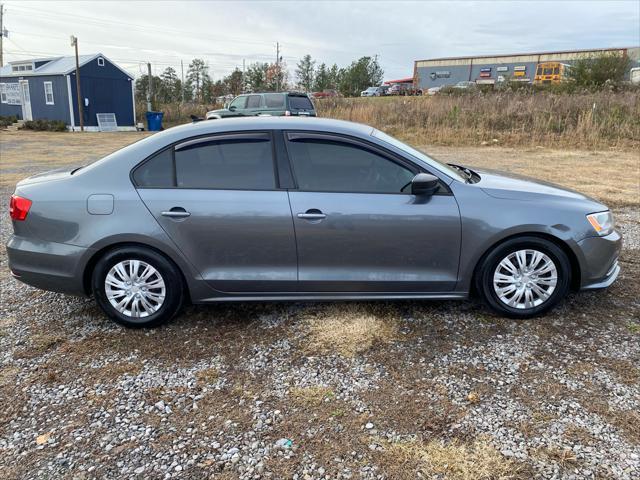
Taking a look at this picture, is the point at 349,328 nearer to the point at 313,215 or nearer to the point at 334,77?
the point at 313,215

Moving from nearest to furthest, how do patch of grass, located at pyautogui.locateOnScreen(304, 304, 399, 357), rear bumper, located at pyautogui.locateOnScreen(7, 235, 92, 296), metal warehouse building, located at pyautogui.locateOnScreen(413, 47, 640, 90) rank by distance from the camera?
patch of grass, located at pyautogui.locateOnScreen(304, 304, 399, 357), rear bumper, located at pyautogui.locateOnScreen(7, 235, 92, 296), metal warehouse building, located at pyautogui.locateOnScreen(413, 47, 640, 90)

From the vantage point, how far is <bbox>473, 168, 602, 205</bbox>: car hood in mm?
3705

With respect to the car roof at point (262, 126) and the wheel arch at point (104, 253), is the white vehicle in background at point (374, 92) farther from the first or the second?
the wheel arch at point (104, 253)

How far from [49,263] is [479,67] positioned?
8753cm

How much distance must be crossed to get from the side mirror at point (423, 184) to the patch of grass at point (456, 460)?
1.72m

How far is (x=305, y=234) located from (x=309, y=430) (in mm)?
1397

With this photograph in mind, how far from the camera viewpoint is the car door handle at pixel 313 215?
11.6ft

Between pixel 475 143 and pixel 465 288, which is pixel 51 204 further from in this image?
pixel 475 143

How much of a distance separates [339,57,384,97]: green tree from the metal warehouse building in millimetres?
17174

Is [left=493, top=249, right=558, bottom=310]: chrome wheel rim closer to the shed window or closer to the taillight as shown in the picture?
the taillight

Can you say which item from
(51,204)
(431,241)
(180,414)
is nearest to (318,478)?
(180,414)

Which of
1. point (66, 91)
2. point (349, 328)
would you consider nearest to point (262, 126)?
point (349, 328)

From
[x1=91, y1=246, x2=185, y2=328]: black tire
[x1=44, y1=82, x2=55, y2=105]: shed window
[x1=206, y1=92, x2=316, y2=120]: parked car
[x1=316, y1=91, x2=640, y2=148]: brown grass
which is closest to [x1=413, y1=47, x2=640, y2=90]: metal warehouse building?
[x1=316, y1=91, x2=640, y2=148]: brown grass

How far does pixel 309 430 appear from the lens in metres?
2.65
